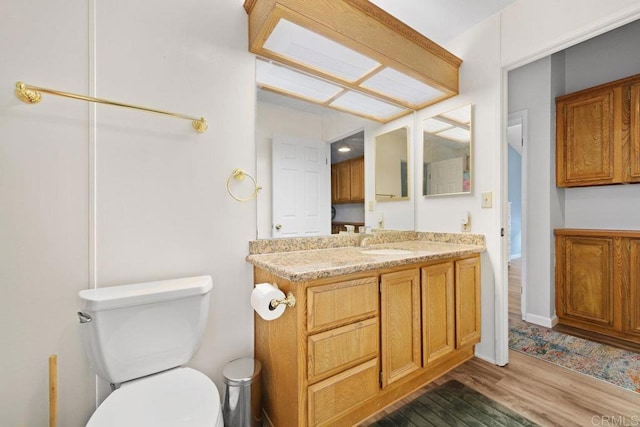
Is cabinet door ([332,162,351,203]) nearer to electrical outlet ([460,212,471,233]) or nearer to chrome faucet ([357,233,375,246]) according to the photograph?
chrome faucet ([357,233,375,246])

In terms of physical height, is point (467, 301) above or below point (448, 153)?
below

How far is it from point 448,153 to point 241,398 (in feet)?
7.41

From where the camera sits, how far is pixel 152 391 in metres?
1.00

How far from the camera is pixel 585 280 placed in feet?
8.13

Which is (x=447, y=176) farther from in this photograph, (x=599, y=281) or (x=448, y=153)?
(x=599, y=281)

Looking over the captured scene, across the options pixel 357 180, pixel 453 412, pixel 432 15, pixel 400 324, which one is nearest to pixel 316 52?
pixel 357 180

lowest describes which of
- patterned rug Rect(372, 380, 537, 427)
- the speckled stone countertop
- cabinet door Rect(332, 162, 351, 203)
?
patterned rug Rect(372, 380, 537, 427)

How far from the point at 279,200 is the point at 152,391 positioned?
1100 millimetres

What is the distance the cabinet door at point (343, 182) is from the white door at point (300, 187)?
8 centimetres

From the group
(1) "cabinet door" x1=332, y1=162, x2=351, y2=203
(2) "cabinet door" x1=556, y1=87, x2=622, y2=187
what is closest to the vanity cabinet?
(1) "cabinet door" x1=332, y1=162, x2=351, y2=203

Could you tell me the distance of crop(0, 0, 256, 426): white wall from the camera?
1.04m

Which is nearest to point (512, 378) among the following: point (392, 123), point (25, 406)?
point (392, 123)

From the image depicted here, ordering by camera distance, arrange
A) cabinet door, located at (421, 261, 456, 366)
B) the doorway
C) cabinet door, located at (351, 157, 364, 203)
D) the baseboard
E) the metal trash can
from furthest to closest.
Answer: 1. the doorway
2. the baseboard
3. cabinet door, located at (351, 157, 364, 203)
4. cabinet door, located at (421, 261, 456, 366)
5. the metal trash can

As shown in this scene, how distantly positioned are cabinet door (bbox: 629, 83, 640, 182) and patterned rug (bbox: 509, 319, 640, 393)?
147 cm
